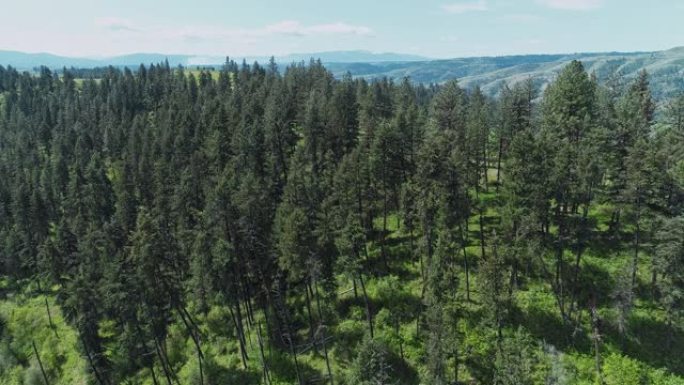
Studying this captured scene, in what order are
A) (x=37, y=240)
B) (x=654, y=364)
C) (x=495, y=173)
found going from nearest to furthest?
1. (x=654, y=364)
2. (x=37, y=240)
3. (x=495, y=173)

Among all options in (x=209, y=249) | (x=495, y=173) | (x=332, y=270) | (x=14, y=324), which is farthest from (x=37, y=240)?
(x=495, y=173)

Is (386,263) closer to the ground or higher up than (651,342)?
higher up

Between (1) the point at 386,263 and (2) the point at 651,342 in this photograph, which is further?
(1) the point at 386,263

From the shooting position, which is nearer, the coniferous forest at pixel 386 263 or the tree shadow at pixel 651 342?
the tree shadow at pixel 651 342

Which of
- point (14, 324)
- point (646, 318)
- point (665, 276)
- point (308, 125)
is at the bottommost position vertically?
point (14, 324)

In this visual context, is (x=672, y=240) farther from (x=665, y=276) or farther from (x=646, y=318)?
(x=646, y=318)

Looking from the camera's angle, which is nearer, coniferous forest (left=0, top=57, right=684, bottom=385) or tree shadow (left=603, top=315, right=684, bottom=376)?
tree shadow (left=603, top=315, right=684, bottom=376)

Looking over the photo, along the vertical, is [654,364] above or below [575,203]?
below

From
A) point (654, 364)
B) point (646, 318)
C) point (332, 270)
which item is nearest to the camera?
point (654, 364)
